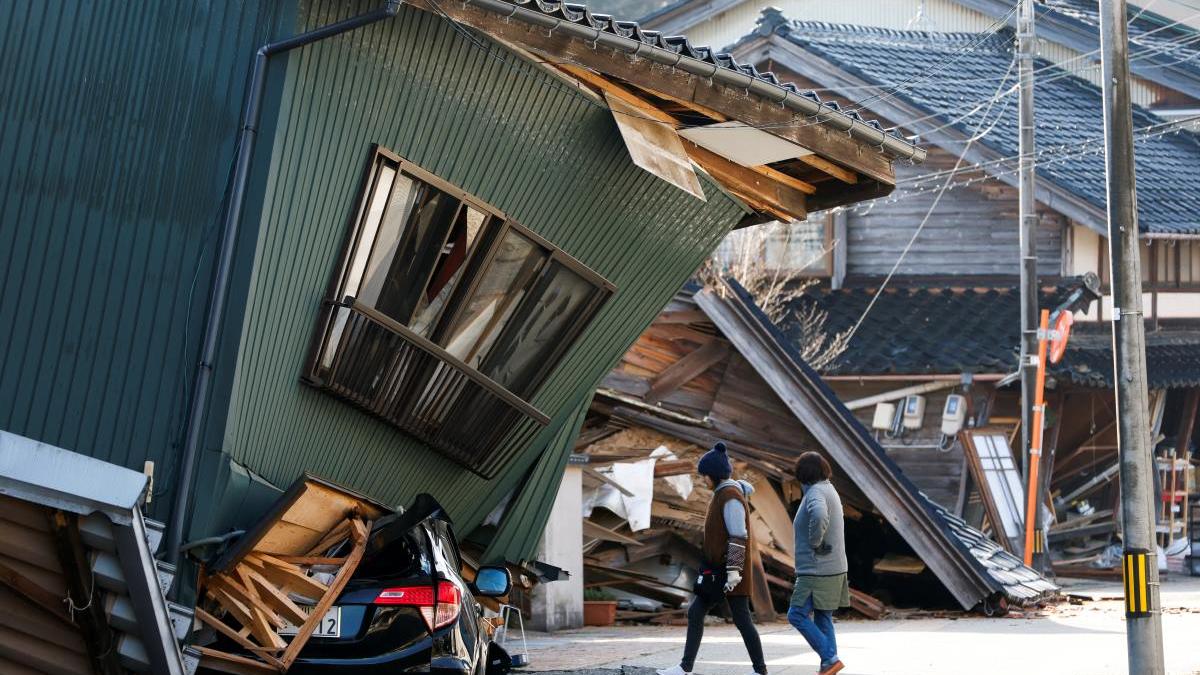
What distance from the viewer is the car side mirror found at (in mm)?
9828

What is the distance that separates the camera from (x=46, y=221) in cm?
859

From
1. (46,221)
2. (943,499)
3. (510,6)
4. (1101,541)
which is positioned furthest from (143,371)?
(1101,541)

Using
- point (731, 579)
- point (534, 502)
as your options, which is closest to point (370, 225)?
point (534, 502)

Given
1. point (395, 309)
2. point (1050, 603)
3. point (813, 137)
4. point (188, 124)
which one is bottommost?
point (1050, 603)

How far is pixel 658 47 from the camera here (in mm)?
10773

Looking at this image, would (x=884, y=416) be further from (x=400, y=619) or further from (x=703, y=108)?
(x=400, y=619)

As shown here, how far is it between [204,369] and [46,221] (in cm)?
118

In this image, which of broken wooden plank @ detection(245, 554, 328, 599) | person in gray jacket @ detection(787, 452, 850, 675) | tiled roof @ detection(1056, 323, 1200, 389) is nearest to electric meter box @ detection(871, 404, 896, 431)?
tiled roof @ detection(1056, 323, 1200, 389)

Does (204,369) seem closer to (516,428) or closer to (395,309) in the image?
(395,309)

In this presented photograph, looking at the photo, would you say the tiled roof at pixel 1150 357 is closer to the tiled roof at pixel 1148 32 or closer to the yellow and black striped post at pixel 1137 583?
the tiled roof at pixel 1148 32

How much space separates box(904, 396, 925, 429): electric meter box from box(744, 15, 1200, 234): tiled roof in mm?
4388

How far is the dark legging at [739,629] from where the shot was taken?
Answer: 1177cm

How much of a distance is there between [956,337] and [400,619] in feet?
59.5

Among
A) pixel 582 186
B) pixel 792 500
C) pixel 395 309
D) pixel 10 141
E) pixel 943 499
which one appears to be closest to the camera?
pixel 10 141
